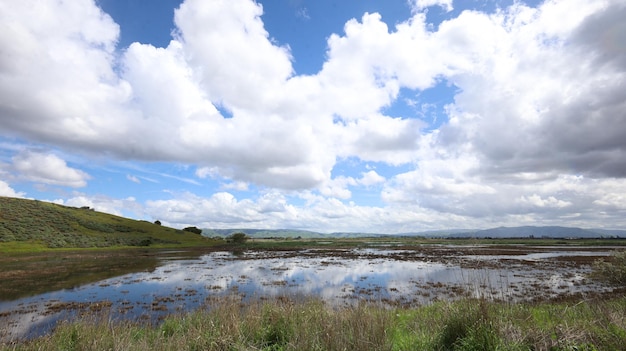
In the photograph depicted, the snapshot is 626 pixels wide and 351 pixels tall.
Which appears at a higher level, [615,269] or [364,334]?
[364,334]

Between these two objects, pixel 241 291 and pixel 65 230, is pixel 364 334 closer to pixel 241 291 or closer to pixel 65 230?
pixel 241 291

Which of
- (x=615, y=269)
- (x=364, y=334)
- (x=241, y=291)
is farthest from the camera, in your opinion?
(x=241, y=291)

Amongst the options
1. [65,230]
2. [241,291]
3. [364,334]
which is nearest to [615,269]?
[364,334]

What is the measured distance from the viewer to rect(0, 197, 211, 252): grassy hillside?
6306 centimetres

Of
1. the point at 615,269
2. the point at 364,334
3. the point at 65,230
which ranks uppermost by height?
the point at 65,230

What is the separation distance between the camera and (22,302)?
69.3 feet

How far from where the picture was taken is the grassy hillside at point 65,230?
2483 inches

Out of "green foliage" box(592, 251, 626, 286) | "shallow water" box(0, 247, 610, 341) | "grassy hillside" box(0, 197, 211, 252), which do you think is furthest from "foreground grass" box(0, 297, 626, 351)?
"grassy hillside" box(0, 197, 211, 252)

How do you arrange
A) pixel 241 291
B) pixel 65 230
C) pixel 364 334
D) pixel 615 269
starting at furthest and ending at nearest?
1. pixel 65 230
2. pixel 241 291
3. pixel 615 269
4. pixel 364 334

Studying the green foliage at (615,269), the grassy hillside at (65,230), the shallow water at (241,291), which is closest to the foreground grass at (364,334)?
the shallow water at (241,291)

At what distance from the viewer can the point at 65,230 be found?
75.5 m

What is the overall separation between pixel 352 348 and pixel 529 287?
26.3 meters

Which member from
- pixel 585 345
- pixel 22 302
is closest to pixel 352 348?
pixel 585 345

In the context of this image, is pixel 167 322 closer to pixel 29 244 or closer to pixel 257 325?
pixel 257 325
